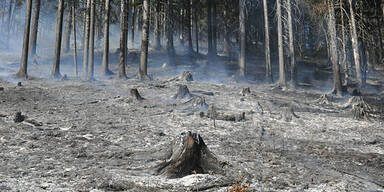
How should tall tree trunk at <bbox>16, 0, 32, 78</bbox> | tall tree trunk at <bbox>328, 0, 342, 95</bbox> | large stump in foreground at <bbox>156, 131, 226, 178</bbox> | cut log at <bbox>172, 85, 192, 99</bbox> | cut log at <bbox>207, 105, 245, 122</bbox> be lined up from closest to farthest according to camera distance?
1. large stump in foreground at <bbox>156, 131, 226, 178</bbox>
2. cut log at <bbox>207, 105, 245, 122</bbox>
3. cut log at <bbox>172, 85, 192, 99</bbox>
4. tall tree trunk at <bbox>16, 0, 32, 78</bbox>
5. tall tree trunk at <bbox>328, 0, 342, 95</bbox>

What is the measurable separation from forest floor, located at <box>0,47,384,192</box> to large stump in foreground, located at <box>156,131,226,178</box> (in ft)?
0.61

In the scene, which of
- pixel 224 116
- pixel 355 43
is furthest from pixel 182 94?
pixel 355 43

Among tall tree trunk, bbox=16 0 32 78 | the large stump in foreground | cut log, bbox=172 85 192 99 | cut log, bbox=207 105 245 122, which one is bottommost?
the large stump in foreground

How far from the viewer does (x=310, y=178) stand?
19.0 ft

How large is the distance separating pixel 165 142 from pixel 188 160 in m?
2.31

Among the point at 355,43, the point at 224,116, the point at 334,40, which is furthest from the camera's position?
the point at 355,43

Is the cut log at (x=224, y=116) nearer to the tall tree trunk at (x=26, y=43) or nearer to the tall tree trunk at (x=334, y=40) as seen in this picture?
the tall tree trunk at (x=334, y=40)

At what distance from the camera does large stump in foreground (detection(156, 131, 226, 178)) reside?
18.6ft

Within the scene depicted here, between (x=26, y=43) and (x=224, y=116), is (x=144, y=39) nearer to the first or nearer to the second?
(x=26, y=43)

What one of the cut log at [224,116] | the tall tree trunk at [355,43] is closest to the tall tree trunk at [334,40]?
the tall tree trunk at [355,43]

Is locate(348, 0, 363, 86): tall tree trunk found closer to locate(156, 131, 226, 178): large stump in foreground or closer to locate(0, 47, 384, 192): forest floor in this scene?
locate(0, 47, 384, 192): forest floor

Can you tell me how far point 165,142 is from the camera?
7.99 metres

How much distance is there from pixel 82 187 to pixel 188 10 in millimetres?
29932

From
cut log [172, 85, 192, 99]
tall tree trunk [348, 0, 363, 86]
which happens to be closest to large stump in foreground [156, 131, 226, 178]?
cut log [172, 85, 192, 99]
